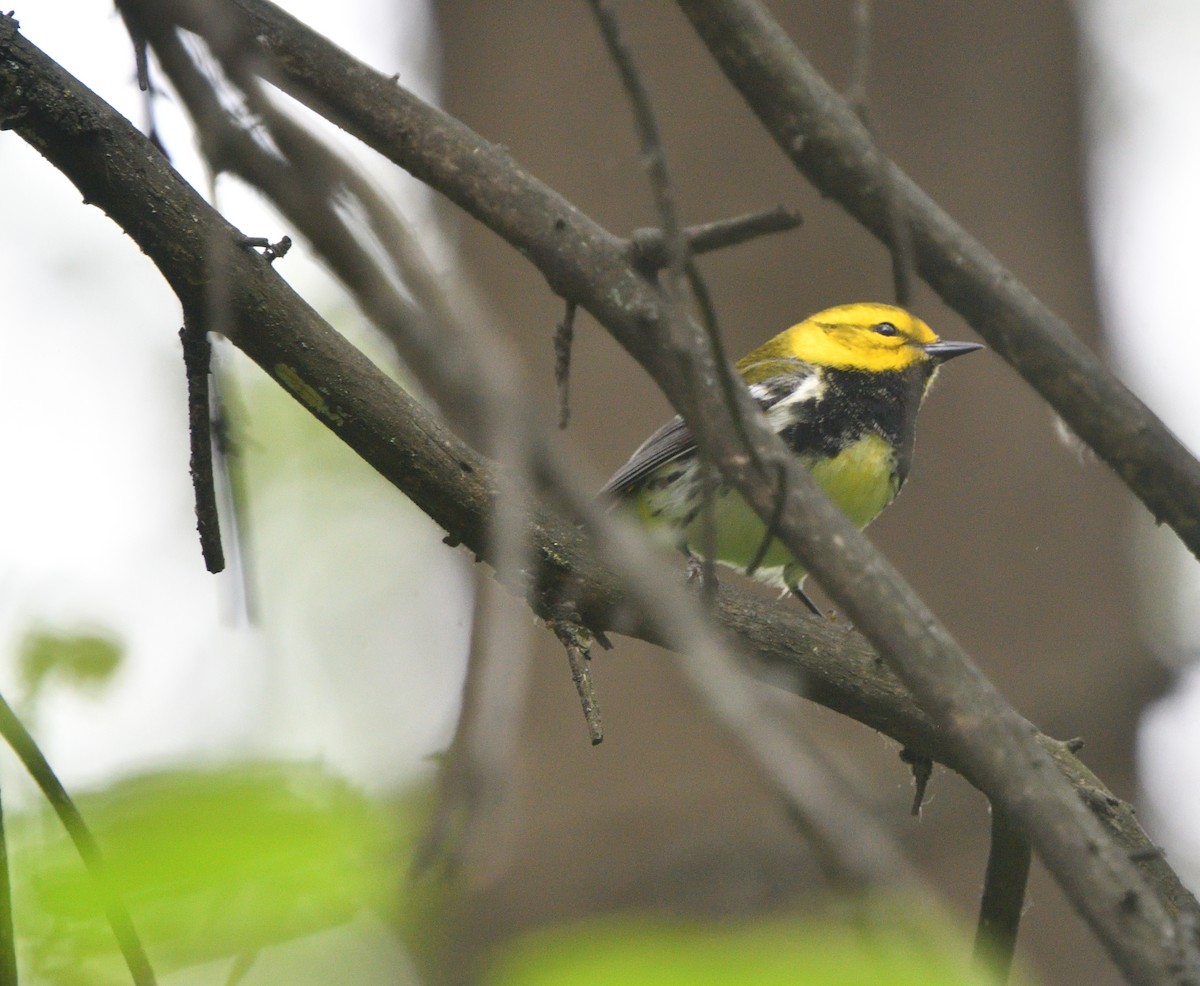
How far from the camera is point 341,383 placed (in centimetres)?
213

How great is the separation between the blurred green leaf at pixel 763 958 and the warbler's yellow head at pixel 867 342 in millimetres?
3694

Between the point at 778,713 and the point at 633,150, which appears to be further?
the point at 633,150

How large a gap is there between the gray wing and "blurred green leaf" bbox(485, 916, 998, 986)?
3.22 meters

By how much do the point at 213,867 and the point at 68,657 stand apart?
1.24 meters

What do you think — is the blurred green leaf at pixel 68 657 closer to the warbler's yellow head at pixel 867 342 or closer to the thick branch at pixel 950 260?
the thick branch at pixel 950 260

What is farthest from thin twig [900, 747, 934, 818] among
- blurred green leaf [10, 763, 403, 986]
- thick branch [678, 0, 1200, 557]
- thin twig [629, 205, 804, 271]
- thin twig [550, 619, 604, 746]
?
blurred green leaf [10, 763, 403, 986]

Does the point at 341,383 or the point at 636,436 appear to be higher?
the point at 341,383

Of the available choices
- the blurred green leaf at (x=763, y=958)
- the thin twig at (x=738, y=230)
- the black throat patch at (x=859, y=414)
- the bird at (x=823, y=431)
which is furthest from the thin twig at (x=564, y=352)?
the black throat patch at (x=859, y=414)

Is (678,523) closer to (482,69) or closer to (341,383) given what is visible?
(341,383)

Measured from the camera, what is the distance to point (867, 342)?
4.66 metres

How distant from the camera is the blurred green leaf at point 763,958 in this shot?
2.90ft

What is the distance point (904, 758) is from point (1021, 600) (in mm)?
A: 2547

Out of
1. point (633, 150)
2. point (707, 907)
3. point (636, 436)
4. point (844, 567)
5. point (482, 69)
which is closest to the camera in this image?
point (844, 567)

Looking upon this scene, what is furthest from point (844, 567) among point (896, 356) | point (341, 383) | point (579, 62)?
point (579, 62)
